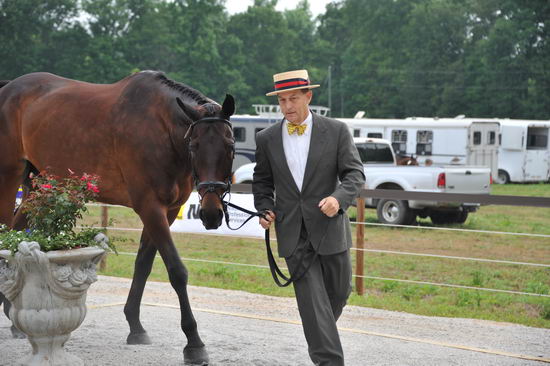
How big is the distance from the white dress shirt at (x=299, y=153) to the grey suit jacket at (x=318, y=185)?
33 mm

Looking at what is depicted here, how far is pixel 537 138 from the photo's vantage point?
31.1 meters

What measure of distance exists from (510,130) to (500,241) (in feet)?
54.6

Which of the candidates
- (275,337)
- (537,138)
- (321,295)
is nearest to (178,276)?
(275,337)

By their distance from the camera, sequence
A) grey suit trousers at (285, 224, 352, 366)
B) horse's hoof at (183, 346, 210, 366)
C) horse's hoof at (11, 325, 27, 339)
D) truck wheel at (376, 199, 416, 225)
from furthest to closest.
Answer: truck wheel at (376, 199, 416, 225) < horse's hoof at (11, 325, 27, 339) < horse's hoof at (183, 346, 210, 366) < grey suit trousers at (285, 224, 352, 366)

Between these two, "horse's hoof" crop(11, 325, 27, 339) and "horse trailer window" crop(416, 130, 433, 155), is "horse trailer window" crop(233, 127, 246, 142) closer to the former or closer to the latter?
"horse trailer window" crop(416, 130, 433, 155)

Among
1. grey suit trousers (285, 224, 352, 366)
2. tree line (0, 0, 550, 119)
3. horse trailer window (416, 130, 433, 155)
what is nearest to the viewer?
grey suit trousers (285, 224, 352, 366)

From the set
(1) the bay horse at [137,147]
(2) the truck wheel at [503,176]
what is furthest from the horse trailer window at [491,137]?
(1) the bay horse at [137,147]

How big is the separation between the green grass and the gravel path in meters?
0.86

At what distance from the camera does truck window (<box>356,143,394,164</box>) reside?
1958 centimetres

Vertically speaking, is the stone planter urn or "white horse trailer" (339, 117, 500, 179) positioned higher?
"white horse trailer" (339, 117, 500, 179)

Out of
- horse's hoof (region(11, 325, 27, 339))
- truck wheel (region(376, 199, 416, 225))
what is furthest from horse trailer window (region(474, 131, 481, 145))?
horse's hoof (region(11, 325, 27, 339))

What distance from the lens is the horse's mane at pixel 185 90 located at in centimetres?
593

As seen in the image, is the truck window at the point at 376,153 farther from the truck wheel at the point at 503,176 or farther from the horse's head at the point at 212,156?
the horse's head at the point at 212,156

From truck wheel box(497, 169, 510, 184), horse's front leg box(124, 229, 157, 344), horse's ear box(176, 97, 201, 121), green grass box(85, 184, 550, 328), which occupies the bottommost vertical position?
green grass box(85, 184, 550, 328)
